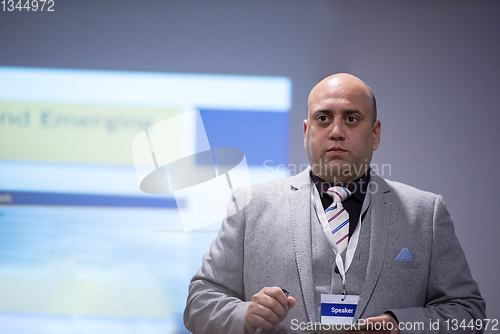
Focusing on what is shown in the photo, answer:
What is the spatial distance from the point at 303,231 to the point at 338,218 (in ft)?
0.57

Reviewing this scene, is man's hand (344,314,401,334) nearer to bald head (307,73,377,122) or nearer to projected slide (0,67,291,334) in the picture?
bald head (307,73,377,122)

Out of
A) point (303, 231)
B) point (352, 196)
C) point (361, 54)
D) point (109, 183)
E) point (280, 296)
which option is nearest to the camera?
point (280, 296)

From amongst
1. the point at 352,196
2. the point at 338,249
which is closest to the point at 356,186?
the point at 352,196

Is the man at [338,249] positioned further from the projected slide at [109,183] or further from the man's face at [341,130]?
the projected slide at [109,183]

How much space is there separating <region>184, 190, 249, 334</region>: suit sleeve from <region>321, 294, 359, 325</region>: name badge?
0.33 m

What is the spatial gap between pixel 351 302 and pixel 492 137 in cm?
188

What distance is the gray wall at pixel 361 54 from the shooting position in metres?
2.81

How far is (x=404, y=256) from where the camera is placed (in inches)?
69.2

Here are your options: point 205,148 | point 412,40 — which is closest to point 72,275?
point 205,148

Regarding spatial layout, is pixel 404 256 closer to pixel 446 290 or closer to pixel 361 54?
pixel 446 290

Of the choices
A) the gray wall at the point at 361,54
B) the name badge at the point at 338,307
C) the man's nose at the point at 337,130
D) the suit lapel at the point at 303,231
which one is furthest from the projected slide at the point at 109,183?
the name badge at the point at 338,307

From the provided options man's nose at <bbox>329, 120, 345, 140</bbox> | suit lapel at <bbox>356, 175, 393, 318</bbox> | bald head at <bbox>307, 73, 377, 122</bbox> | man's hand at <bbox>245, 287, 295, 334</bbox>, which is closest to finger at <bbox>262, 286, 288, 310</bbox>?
man's hand at <bbox>245, 287, 295, 334</bbox>

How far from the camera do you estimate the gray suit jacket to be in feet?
5.57

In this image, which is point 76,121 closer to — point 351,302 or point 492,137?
point 351,302
